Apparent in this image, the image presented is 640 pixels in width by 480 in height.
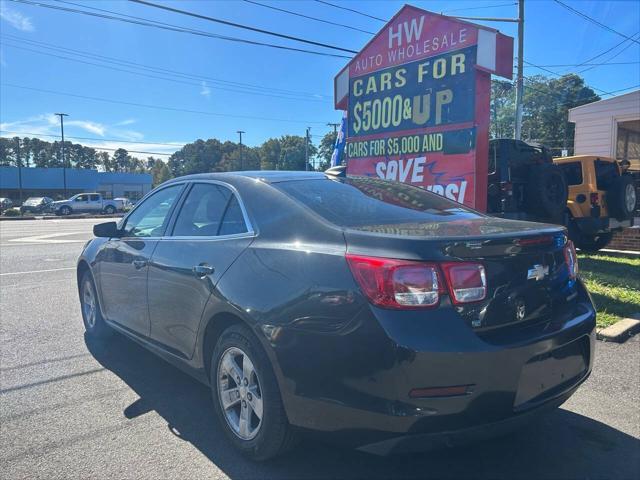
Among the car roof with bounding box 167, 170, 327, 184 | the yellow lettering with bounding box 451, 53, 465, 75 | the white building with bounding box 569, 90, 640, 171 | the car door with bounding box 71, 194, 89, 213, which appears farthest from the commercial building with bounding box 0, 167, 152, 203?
the car roof with bounding box 167, 170, 327, 184

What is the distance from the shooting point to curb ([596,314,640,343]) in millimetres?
4887

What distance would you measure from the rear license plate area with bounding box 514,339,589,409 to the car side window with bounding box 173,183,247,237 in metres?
1.74

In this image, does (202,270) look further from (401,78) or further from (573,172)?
(573,172)

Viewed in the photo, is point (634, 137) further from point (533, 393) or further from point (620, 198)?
point (533, 393)

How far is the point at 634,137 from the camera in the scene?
19.5 metres

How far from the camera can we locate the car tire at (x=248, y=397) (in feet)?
8.73

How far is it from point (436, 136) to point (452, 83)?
0.78 m

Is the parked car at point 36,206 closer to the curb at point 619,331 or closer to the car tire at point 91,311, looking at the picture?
the car tire at point 91,311

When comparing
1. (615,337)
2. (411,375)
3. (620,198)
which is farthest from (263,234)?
(620,198)

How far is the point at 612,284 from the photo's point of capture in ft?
23.6

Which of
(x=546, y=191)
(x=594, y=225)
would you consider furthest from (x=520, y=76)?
(x=546, y=191)

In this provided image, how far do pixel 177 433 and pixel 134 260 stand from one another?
56.7 inches

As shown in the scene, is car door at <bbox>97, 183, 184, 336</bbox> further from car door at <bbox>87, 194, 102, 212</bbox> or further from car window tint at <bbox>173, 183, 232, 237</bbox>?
car door at <bbox>87, 194, 102, 212</bbox>

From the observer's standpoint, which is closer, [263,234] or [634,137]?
[263,234]
